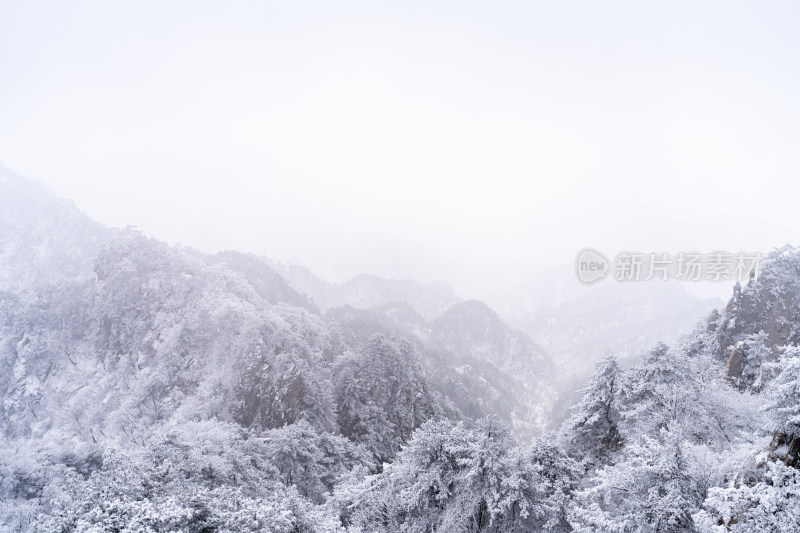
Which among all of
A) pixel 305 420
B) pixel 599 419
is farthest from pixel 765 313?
pixel 305 420

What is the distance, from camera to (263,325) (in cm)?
4925

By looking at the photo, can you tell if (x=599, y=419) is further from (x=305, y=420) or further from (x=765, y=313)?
(x=305, y=420)

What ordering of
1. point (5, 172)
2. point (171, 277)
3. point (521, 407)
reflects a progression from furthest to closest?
point (521, 407) < point (5, 172) < point (171, 277)

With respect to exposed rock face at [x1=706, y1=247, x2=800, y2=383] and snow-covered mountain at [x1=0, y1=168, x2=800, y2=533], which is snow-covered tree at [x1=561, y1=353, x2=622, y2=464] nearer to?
snow-covered mountain at [x1=0, y1=168, x2=800, y2=533]

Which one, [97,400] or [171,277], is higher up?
[171,277]

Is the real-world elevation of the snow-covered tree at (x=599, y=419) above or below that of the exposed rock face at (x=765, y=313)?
below

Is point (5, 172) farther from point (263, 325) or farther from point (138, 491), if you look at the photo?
point (138, 491)

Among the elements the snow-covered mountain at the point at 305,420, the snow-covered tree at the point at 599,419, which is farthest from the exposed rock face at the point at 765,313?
the snow-covered tree at the point at 599,419

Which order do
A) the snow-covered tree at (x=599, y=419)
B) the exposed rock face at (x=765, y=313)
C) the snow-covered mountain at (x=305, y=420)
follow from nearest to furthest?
the snow-covered mountain at (x=305, y=420), the snow-covered tree at (x=599, y=419), the exposed rock face at (x=765, y=313)

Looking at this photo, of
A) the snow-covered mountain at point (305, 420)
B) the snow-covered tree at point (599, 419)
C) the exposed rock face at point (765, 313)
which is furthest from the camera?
the exposed rock face at point (765, 313)

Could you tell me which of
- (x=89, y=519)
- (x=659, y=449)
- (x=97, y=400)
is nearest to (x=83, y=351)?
(x=97, y=400)

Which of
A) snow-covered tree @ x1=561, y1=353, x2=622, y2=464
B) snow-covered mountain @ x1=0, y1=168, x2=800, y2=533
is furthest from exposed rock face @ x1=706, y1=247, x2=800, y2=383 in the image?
snow-covered tree @ x1=561, y1=353, x2=622, y2=464

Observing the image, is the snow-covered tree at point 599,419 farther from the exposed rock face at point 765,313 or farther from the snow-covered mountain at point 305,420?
the exposed rock face at point 765,313

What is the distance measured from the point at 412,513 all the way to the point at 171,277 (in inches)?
2154
